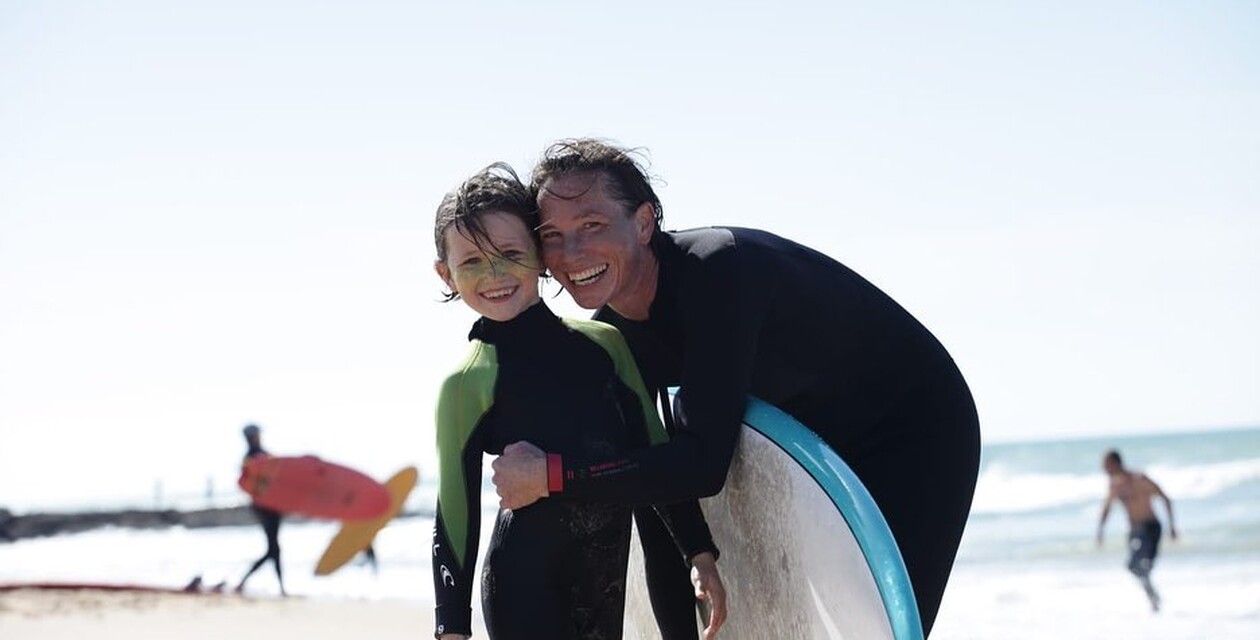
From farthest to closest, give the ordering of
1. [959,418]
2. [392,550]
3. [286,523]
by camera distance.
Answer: [286,523], [392,550], [959,418]

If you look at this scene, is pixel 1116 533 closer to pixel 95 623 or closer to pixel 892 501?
pixel 95 623

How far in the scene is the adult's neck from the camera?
2842mm

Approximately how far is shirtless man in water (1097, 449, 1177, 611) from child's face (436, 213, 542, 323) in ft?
33.1

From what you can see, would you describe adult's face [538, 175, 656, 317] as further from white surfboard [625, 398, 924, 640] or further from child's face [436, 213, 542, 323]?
white surfboard [625, 398, 924, 640]

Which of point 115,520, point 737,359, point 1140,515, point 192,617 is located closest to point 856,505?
point 737,359

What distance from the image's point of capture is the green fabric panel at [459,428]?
2650mm

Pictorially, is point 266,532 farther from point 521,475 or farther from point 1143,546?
point 521,475

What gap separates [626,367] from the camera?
2.86 meters

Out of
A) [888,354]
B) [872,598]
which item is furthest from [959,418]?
[872,598]

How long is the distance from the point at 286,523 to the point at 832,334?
20.2 meters

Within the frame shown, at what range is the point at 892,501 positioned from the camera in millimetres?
2904

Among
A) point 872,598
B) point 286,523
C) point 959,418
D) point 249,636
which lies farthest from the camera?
point 286,523

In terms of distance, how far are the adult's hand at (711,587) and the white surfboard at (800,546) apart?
10 centimetres

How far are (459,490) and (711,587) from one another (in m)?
0.55
